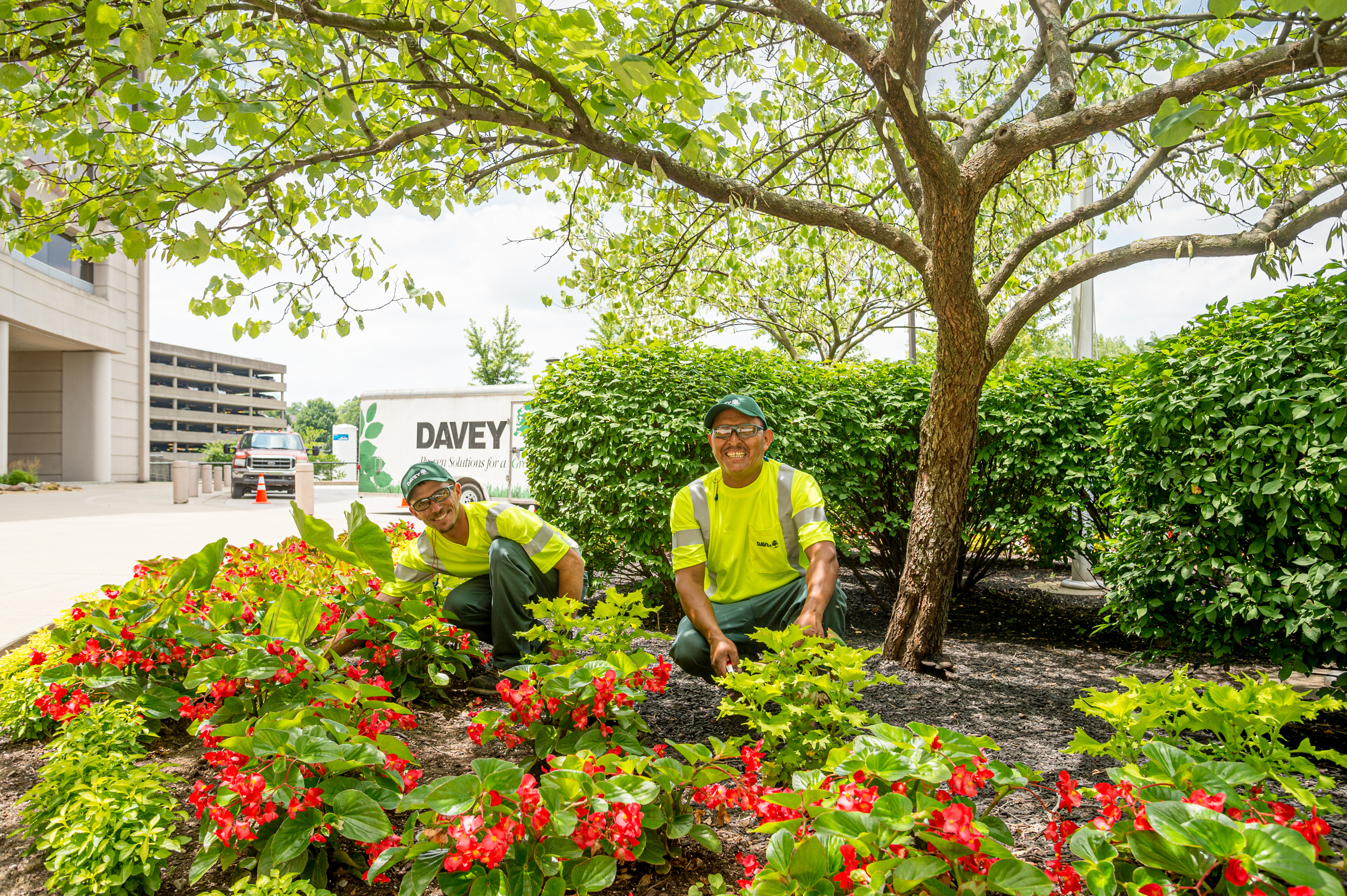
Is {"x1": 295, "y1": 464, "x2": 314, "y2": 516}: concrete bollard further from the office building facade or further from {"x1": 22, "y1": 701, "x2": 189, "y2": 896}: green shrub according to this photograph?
the office building facade

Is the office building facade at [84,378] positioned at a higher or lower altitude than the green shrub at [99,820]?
higher

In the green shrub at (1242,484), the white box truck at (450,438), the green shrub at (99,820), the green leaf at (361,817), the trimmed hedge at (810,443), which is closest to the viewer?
the green leaf at (361,817)

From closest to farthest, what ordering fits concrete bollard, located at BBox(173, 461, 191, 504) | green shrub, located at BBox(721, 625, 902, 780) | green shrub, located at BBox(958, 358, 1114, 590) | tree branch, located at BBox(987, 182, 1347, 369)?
green shrub, located at BBox(721, 625, 902, 780) < tree branch, located at BBox(987, 182, 1347, 369) < green shrub, located at BBox(958, 358, 1114, 590) < concrete bollard, located at BBox(173, 461, 191, 504)

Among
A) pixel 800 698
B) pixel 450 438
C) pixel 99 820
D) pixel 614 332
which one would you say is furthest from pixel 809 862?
pixel 450 438

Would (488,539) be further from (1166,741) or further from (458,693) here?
(1166,741)

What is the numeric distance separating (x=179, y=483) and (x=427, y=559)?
18.7 m

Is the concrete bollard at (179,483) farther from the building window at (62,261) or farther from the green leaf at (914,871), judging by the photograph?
the green leaf at (914,871)

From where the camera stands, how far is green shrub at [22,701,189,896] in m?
1.92

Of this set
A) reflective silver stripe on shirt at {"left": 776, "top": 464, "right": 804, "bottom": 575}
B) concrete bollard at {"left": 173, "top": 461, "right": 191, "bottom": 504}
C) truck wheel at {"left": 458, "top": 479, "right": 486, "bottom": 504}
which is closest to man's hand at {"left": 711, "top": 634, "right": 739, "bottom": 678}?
reflective silver stripe on shirt at {"left": 776, "top": 464, "right": 804, "bottom": 575}

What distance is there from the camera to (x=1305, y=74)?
4.48 meters

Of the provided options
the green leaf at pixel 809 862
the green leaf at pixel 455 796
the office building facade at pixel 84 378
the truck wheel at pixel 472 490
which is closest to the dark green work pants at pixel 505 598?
the green leaf at pixel 455 796

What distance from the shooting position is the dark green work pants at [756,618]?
11.1 ft

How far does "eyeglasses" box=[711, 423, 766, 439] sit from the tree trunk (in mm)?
1506

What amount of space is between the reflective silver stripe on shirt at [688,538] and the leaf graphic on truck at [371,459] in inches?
581
